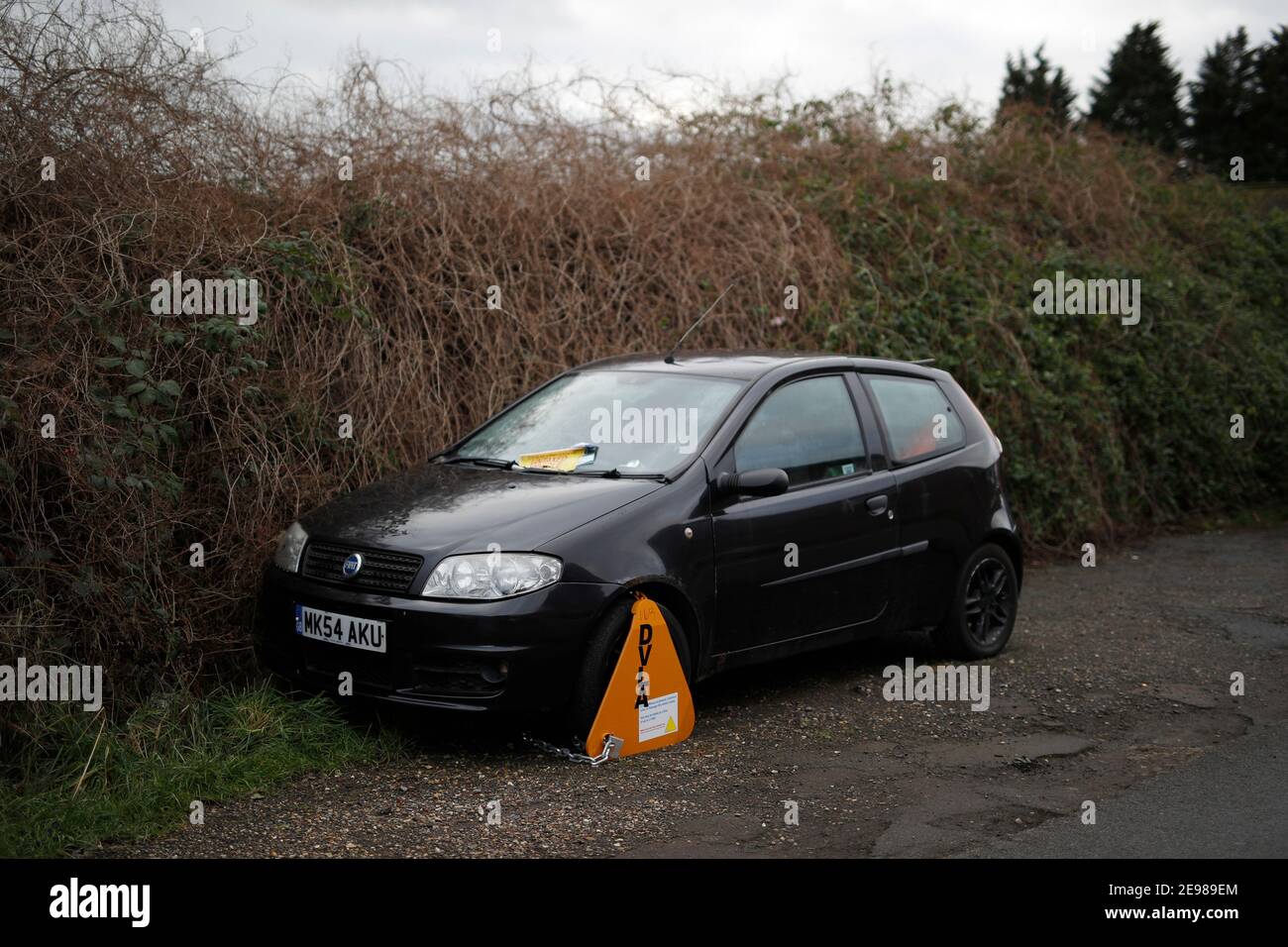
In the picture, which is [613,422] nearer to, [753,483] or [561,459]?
[561,459]

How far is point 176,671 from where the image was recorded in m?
5.67

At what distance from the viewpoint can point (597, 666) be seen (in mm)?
5199

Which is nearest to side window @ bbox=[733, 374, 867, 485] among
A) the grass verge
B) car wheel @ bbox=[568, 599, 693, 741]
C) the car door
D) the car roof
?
the car door

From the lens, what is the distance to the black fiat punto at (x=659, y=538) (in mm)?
5113

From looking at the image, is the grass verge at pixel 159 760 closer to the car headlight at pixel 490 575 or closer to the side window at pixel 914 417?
the car headlight at pixel 490 575

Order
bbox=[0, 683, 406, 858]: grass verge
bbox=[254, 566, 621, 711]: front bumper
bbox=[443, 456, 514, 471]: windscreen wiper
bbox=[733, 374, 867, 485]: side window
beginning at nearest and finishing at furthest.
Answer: bbox=[0, 683, 406, 858]: grass verge, bbox=[254, 566, 621, 711]: front bumper, bbox=[733, 374, 867, 485]: side window, bbox=[443, 456, 514, 471]: windscreen wiper

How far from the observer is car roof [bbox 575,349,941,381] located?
6406mm

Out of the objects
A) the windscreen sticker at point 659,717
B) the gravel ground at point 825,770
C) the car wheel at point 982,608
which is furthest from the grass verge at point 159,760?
the car wheel at point 982,608

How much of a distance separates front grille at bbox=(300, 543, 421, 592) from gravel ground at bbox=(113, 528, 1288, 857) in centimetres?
61

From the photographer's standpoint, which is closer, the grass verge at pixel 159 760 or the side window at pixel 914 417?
the grass verge at pixel 159 760

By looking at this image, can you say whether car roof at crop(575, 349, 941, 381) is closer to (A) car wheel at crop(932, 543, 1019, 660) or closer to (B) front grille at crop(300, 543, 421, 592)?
(A) car wheel at crop(932, 543, 1019, 660)

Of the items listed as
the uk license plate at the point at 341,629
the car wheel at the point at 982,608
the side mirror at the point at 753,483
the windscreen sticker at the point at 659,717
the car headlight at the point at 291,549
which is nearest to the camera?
the uk license plate at the point at 341,629
